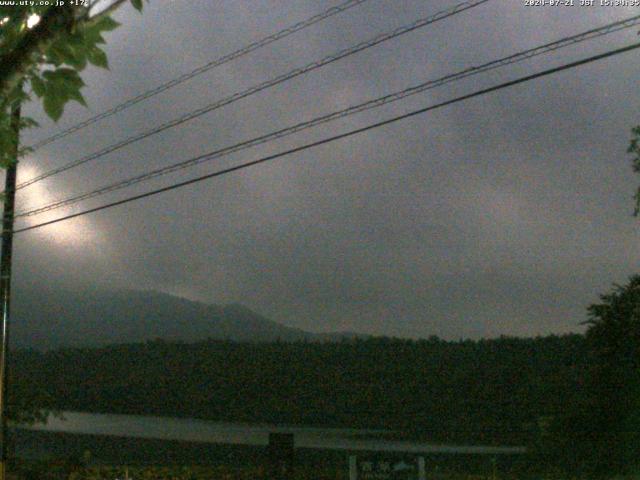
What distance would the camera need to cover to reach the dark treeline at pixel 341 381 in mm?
38906

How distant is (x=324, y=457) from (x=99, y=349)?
4270 cm

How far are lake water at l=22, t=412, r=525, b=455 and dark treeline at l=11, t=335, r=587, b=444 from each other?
7.66 feet

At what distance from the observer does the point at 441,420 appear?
135 ft

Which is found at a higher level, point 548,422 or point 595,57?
point 595,57

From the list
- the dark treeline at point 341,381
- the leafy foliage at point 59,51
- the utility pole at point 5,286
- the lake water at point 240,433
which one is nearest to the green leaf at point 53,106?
the leafy foliage at point 59,51

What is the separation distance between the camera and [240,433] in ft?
126

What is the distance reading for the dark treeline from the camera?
1532 inches

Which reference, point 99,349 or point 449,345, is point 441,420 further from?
point 99,349

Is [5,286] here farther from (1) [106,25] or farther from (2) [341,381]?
(2) [341,381]

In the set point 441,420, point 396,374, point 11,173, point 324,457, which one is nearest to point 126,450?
point 324,457

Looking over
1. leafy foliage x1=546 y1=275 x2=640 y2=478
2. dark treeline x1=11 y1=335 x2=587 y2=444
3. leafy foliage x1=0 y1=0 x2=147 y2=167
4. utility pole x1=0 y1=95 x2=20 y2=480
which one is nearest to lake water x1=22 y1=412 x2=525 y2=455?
dark treeline x1=11 y1=335 x2=587 y2=444

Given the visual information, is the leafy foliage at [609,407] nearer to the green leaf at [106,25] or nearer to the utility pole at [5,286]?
the utility pole at [5,286]

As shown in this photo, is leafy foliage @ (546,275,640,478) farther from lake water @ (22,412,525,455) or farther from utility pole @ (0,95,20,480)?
utility pole @ (0,95,20,480)

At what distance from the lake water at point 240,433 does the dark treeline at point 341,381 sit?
7.66ft
